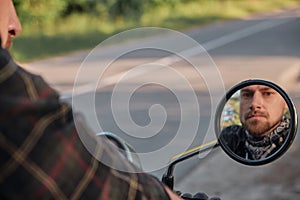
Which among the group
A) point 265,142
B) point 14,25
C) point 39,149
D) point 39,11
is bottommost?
point 39,11

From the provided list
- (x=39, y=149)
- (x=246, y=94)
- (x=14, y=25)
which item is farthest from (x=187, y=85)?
(x=39, y=149)

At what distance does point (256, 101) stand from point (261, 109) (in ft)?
0.09

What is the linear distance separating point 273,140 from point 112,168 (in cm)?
54

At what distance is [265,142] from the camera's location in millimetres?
1468

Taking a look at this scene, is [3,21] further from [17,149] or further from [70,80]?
[70,80]

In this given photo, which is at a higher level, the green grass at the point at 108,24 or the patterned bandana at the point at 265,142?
the patterned bandana at the point at 265,142

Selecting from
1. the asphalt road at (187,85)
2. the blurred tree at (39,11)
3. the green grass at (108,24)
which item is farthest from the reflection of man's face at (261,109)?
the blurred tree at (39,11)

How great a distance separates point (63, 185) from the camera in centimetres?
98

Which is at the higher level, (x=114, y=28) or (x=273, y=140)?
(x=273, y=140)

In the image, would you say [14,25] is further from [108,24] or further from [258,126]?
[108,24]

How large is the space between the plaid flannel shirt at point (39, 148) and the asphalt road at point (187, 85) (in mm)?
433

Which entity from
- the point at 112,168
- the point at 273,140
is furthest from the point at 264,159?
the point at 112,168

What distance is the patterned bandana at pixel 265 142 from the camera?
1.45 meters

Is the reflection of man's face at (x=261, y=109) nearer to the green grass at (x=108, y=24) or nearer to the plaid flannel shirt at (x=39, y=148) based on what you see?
the plaid flannel shirt at (x=39, y=148)
